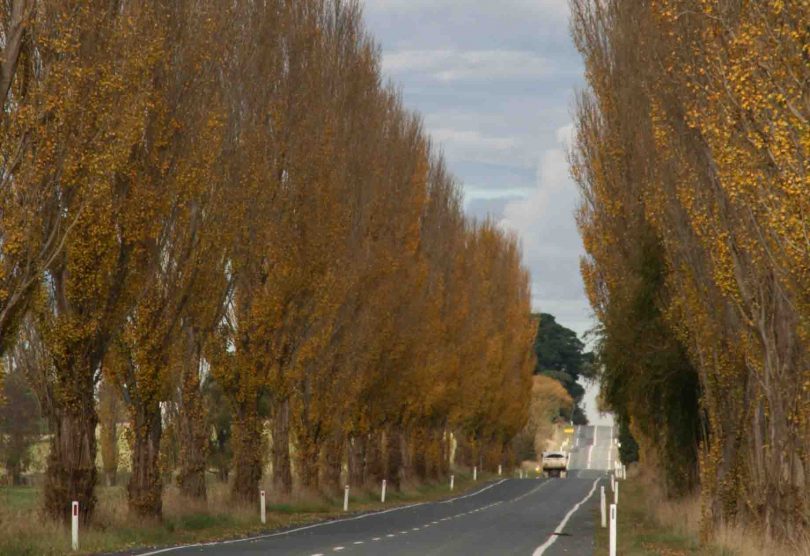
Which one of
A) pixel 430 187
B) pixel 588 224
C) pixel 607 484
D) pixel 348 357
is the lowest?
pixel 607 484

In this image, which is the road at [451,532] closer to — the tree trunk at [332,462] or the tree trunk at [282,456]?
the tree trunk at [332,462]

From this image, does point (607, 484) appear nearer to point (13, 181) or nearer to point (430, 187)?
point (430, 187)

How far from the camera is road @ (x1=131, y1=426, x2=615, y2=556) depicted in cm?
2427

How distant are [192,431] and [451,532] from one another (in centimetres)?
747

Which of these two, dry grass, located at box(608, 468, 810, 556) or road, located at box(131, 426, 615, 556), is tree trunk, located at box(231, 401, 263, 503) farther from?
dry grass, located at box(608, 468, 810, 556)

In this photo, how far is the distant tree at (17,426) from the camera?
6456 centimetres

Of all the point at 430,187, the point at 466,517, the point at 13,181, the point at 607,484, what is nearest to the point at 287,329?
the point at 466,517

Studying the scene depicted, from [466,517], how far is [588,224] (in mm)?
8984

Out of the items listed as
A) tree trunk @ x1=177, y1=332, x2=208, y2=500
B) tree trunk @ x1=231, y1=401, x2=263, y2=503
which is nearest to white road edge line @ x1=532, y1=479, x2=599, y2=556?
tree trunk @ x1=231, y1=401, x2=263, y2=503

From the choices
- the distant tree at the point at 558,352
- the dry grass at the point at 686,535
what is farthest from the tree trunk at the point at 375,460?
the distant tree at the point at 558,352

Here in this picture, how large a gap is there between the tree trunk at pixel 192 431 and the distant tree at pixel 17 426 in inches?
1218

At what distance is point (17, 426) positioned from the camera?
65.6 m

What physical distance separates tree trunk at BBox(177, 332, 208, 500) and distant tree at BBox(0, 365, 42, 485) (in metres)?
30.9

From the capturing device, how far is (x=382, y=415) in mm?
52062
